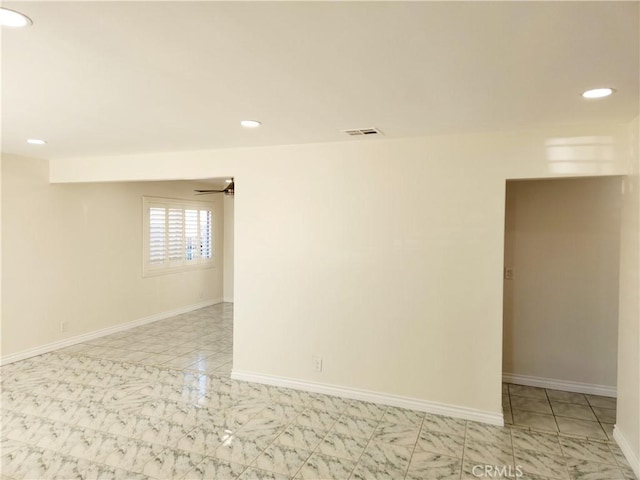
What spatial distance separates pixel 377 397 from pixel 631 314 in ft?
6.67

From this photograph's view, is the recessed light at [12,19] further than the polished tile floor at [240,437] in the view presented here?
No

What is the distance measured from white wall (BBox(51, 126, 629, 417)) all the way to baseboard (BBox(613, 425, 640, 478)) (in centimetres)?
83

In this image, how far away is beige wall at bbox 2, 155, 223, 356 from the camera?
455cm

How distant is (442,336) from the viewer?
3.36 meters

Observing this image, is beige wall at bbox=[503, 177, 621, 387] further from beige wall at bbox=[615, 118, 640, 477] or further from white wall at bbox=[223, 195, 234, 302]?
white wall at bbox=[223, 195, 234, 302]

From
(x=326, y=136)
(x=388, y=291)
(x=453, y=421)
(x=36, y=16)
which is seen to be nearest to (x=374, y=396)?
(x=453, y=421)

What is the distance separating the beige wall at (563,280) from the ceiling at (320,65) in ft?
A: 4.17

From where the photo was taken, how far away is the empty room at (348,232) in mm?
1702

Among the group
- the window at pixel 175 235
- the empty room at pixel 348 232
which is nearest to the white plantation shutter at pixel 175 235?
the window at pixel 175 235

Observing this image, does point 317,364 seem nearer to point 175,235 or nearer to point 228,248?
point 175,235

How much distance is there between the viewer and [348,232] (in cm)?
364

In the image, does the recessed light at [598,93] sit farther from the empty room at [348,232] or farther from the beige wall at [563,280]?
the beige wall at [563,280]

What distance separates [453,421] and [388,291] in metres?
1.17

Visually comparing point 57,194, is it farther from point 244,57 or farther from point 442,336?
point 442,336
